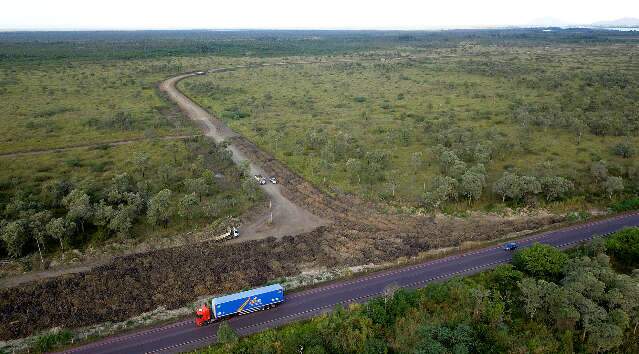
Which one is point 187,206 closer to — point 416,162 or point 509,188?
point 416,162

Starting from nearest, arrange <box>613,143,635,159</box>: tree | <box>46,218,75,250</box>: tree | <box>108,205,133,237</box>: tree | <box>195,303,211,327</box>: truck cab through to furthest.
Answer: <box>195,303,211,327</box>: truck cab < <box>46,218,75,250</box>: tree < <box>108,205,133,237</box>: tree < <box>613,143,635,159</box>: tree

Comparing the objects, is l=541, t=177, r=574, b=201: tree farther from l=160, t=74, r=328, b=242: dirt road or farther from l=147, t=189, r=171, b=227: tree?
l=147, t=189, r=171, b=227: tree

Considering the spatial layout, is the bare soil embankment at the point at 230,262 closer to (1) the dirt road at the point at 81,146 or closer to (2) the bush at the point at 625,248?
(2) the bush at the point at 625,248

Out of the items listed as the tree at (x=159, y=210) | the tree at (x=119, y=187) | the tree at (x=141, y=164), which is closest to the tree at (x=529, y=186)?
the tree at (x=159, y=210)

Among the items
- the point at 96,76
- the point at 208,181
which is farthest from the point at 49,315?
the point at 96,76

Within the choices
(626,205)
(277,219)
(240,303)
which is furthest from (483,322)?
(626,205)

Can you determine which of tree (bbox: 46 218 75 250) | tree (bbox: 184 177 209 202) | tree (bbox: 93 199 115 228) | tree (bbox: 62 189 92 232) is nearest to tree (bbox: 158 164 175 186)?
tree (bbox: 184 177 209 202)
